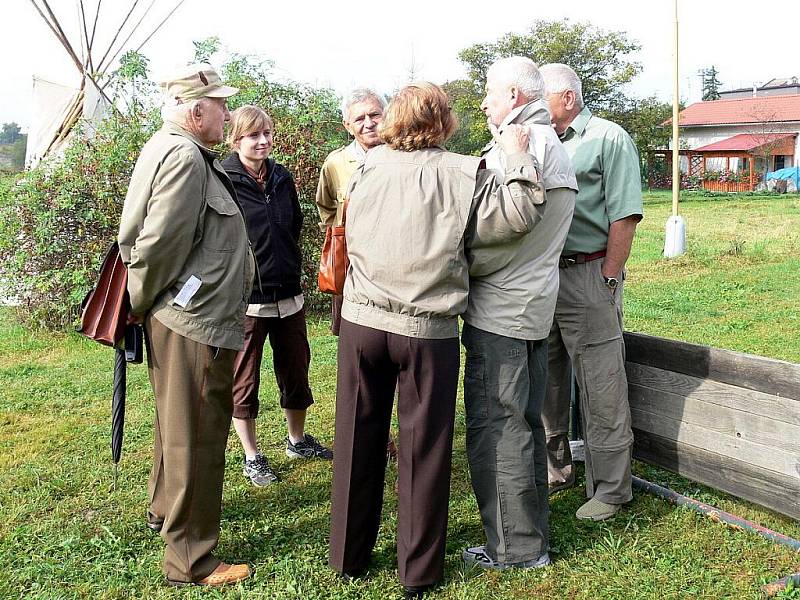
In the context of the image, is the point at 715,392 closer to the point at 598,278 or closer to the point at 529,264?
the point at 598,278

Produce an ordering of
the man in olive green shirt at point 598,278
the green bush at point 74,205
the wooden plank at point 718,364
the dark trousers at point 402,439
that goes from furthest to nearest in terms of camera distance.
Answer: the green bush at point 74,205
the man in olive green shirt at point 598,278
the wooden plank at point 718,364
the dark trousers at point 402,439

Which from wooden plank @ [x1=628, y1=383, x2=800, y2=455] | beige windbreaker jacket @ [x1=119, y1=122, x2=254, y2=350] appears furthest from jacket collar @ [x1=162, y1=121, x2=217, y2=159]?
wooden plank @ [x1=628, y1=383, x2=800, y2=455]

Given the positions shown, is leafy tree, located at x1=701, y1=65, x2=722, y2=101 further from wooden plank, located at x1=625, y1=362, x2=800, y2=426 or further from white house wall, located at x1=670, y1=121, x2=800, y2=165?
wooden plank, located at x1=625, y1=362, x2=800, y2=426

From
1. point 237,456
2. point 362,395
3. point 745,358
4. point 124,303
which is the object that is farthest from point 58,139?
point 745,358

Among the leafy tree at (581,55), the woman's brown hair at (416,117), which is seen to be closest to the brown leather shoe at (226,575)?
the woman's brown hair at (416,117)

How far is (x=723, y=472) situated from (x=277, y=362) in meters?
2.46

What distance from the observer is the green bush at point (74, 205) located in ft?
27.9

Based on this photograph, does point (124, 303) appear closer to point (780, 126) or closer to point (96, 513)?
point (96, 513)

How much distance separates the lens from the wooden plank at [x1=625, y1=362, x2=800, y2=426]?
11.8ft

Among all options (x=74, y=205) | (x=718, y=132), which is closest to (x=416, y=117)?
(x=74, y=205)

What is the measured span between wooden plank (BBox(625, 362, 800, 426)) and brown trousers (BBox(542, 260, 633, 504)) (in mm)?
244

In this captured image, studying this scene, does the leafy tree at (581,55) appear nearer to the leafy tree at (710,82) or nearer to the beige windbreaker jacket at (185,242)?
the beige windbreaker jacket at (185,242)

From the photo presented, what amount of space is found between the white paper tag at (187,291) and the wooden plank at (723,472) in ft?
8.11

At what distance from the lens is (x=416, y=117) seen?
122 inches
